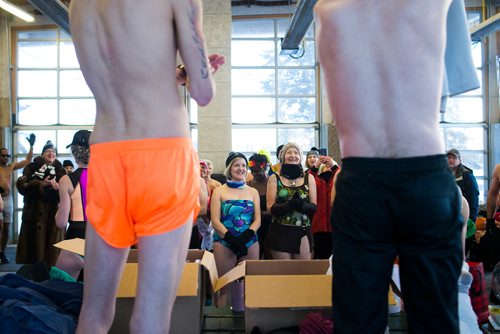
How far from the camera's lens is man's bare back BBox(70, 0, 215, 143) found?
1549 mm

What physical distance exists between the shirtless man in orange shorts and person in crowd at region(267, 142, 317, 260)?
10.3ft

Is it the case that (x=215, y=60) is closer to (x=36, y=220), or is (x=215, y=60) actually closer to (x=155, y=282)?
(x=155, y=282)

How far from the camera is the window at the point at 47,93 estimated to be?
40.8 ft

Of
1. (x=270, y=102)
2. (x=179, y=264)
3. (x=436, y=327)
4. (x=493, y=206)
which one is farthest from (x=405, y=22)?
(x=270, y=102)

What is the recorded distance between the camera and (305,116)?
12703 mm

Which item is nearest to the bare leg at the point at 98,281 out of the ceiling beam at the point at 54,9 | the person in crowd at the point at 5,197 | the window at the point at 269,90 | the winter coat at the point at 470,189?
the winter coat at the point at 470,189

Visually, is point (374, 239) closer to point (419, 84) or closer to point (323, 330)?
point (419, 84)

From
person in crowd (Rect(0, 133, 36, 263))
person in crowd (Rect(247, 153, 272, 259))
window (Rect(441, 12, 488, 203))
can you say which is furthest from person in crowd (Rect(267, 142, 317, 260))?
window (Rect(441, 12, 488, 203))

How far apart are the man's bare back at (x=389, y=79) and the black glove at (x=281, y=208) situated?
10.6 feet

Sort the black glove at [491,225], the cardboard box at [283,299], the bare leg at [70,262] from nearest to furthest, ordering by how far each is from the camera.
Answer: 1. the cardboard box at [283,299]
2. the bare leg at [70,262]
3. the black glove at [491,225]

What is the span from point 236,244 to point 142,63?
3078 mm

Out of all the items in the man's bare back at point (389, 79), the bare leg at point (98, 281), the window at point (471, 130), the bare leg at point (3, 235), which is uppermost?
the window at point (471, 130)

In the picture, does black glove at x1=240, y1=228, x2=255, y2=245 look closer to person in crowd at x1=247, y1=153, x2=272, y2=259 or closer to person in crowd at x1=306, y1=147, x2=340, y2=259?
person in crowd at x1=247, y1=153, x2=272, y2=259

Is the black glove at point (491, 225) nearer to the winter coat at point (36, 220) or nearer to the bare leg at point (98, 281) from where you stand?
the winter coat at point (36, 220)
